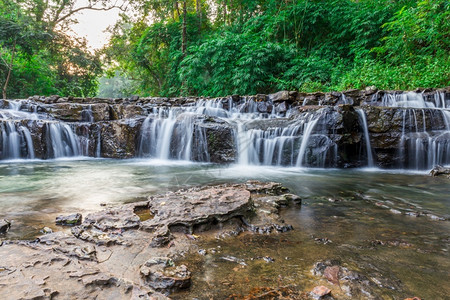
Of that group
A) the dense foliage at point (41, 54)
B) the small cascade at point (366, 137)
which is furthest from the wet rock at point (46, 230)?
the dense foliage at point (41, 54)

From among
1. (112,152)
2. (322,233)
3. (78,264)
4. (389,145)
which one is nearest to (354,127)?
(389,145)

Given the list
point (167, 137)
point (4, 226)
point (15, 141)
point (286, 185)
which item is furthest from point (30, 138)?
point (286, 185)

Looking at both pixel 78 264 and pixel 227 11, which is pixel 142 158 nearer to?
pixel 78 264

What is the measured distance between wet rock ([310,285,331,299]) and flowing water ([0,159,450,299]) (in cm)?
7

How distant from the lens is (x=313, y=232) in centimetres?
213

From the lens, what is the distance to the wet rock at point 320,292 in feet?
4.09

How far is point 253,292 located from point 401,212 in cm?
237

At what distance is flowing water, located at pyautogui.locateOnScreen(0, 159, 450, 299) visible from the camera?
144 cm

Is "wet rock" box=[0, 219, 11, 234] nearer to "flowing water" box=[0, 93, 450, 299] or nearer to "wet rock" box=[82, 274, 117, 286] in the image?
"flowing water" box=[0, 93, 450, 299]

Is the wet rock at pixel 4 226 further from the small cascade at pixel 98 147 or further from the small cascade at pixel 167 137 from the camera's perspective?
the small cascade at pixel 98 147

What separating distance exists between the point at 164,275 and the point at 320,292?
0.84 m

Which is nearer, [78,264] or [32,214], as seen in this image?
[78,264]

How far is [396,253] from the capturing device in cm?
176

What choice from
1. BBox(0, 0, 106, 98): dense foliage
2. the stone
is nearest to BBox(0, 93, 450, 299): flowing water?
the stone
